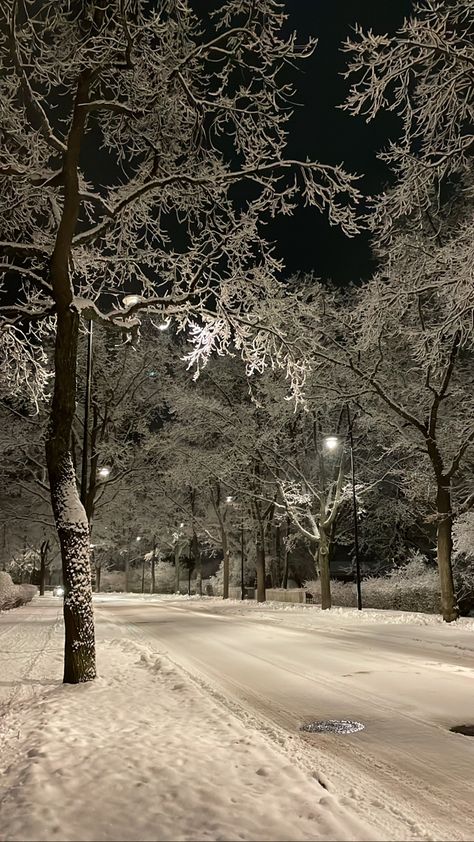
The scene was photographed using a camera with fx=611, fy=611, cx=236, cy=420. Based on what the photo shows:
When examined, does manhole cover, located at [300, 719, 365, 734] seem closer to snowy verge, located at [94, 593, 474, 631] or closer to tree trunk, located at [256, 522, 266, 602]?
snowy verge, located at [94, 593, 474, 631]

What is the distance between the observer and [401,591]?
104 feet

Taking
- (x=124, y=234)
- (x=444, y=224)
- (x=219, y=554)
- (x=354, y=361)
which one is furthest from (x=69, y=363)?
(x=219, y=554)

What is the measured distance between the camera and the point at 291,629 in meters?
19.2

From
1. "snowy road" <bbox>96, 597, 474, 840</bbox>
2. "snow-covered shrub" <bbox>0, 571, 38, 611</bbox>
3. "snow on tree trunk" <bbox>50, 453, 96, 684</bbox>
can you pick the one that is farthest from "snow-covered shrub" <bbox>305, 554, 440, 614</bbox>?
"snow on tree trunk" <bbox>50, 453, 96, 684</bbox>

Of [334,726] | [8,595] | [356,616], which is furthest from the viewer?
[8,595]

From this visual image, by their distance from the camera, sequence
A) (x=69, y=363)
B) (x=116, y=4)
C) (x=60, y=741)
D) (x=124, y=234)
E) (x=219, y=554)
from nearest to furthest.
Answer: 1. (x=60, y=741)
2. (x=116, y=4)
3. (x=69, y=363)
4. (x=124, y=234)
5. (x=219, y=554)

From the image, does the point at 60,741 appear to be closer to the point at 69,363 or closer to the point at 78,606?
the point at 78,606

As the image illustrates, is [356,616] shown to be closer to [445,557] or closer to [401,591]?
[445,557]

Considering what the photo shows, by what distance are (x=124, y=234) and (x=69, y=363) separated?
11.6 feet

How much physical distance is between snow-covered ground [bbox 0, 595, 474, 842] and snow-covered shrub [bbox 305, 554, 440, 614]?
62.1ft

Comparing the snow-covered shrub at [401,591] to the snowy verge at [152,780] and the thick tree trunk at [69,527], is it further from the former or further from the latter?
the snowy verge at [152,780]

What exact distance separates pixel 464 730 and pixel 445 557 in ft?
42.8

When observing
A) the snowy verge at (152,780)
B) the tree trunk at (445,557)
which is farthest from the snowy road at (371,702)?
the tree trunk at (445,557)

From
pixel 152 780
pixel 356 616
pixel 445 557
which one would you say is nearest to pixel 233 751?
pixel 152 780
